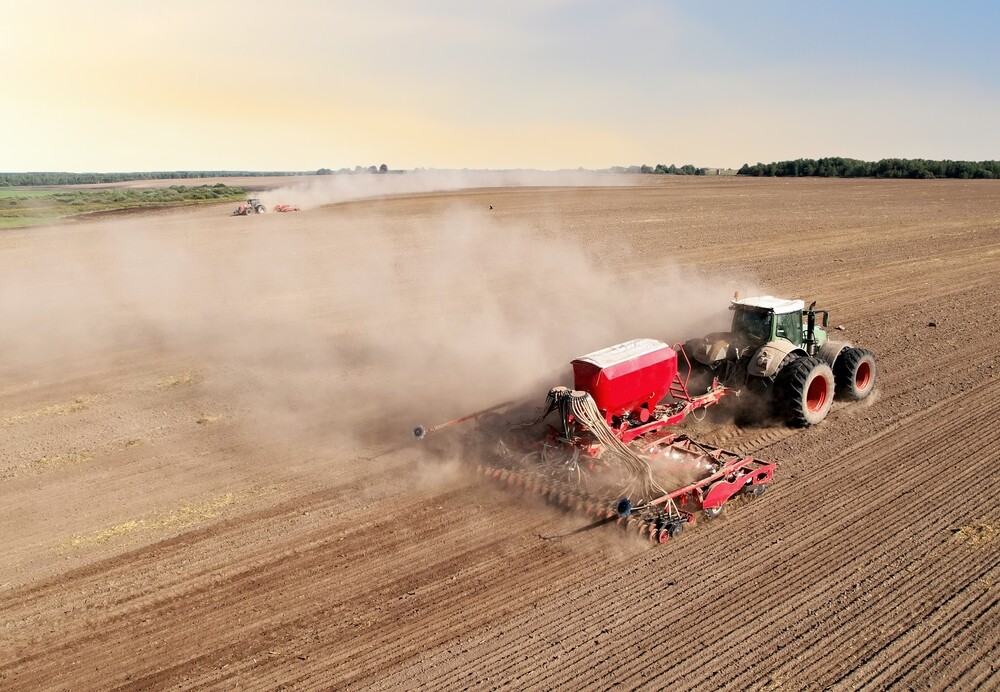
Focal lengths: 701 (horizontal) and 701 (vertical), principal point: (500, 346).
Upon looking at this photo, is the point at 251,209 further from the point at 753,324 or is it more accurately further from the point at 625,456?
the point at 625,456

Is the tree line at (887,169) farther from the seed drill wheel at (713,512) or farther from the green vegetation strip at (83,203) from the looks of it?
the seed drill wheel at (713,512)

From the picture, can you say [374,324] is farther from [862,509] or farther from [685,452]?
[862,509]

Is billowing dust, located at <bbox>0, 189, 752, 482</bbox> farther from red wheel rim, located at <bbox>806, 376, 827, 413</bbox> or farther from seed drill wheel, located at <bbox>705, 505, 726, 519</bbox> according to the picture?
seed drill wheel, located at <bbox>705, 505, 726, 519</bbox>

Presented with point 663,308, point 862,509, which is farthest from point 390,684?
point 663,308

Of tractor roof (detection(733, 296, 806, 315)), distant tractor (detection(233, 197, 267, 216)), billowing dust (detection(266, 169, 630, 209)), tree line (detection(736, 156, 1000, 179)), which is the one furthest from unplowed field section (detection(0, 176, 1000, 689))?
tree line (detection(736, 156, 1000, 179))

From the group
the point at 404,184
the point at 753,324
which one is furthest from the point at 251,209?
the point at 753,324

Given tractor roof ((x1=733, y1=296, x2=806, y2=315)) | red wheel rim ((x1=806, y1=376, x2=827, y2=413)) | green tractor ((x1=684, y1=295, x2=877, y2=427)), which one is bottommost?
red wheel rim ((x1=806, y1=376, x2=827, y2=413))
